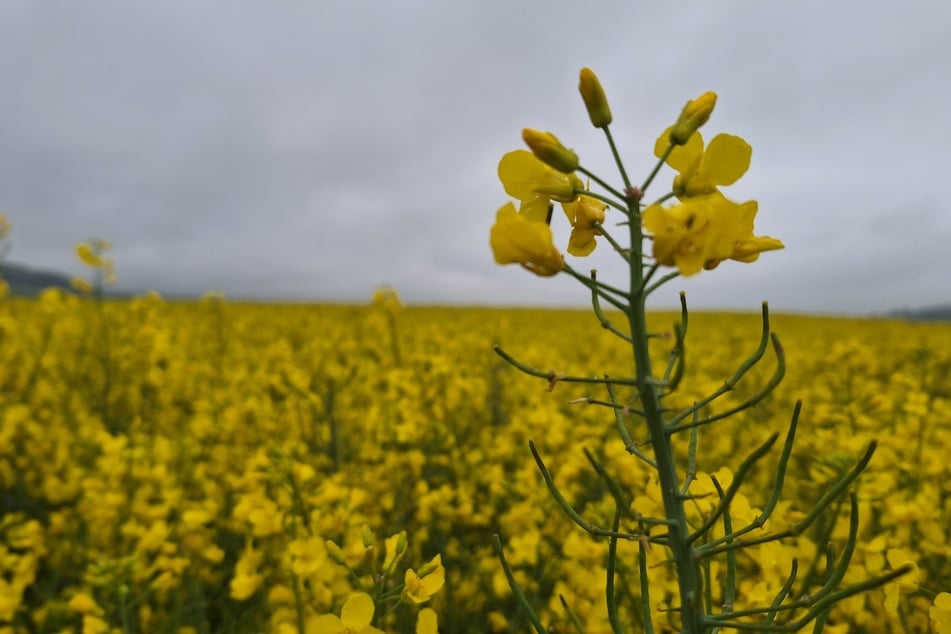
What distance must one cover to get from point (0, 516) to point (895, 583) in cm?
490

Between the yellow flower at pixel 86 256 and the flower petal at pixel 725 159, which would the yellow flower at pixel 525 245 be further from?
the yellow flower at pixel 86 256

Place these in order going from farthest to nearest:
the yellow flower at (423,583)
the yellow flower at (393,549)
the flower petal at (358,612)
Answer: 1. the yellow flower at (393,549)
2. the yellow flower at (423,583)
3. the flower petal at (358,612)

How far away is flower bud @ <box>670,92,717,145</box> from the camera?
75cm

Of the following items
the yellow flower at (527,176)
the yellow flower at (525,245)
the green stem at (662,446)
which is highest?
the yellow flower at (527,176)

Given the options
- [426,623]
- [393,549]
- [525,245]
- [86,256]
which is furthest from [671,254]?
[86,256]

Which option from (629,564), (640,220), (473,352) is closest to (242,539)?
(629,564)

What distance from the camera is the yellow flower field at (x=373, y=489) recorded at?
68.4 inches

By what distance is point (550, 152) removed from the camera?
752 millimetres

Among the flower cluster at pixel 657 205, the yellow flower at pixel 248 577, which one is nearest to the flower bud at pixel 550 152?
the flower cluster at pixel 657 205

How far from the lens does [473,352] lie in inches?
242

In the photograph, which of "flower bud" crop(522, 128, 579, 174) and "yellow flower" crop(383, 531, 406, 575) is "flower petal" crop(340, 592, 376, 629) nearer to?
"yellow flower" crop(383, 531, 406, 575)

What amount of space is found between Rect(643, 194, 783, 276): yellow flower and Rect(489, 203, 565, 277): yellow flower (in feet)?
0.39

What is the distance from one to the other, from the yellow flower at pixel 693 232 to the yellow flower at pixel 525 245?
118 millimetres

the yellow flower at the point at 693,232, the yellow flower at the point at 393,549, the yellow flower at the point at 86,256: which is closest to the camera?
the yellow flower at the point at 693,232
